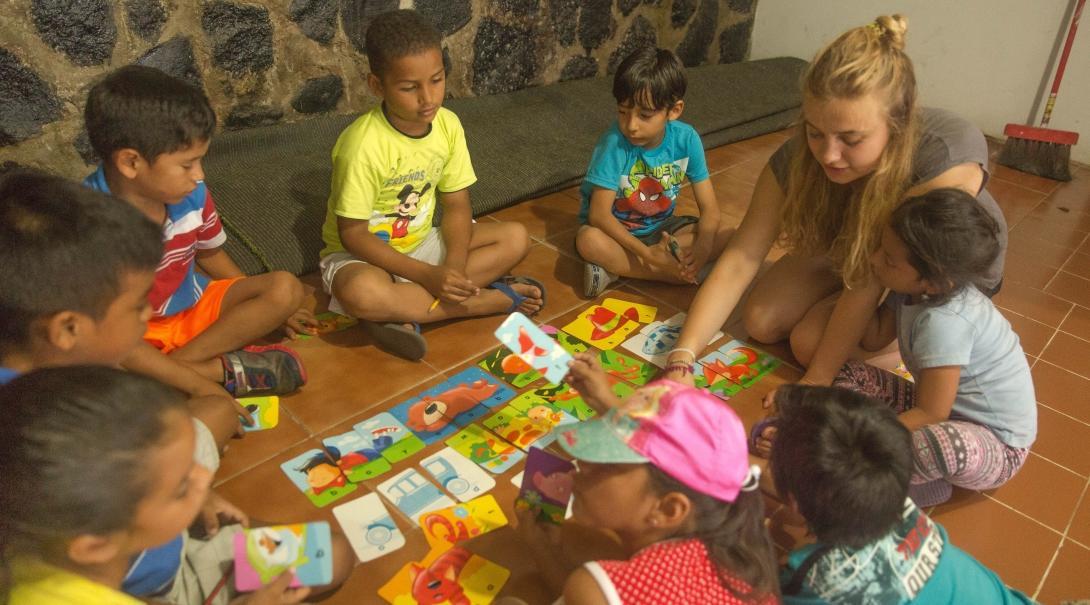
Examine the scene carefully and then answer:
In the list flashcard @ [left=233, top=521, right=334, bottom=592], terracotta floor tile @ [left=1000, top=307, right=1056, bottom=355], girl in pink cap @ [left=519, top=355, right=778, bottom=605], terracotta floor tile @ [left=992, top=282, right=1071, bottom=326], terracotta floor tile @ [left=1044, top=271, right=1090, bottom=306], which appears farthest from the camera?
terracotta floor tile @ [left=1044, top=271, right=1090, bottom=306]

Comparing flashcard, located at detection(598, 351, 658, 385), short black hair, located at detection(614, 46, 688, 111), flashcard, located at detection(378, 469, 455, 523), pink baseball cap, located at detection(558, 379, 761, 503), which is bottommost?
flashcard, located at detection(598, 351, 658, 385)

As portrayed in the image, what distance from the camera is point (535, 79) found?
13.0 ft

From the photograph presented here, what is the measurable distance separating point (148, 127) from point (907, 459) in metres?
1.74

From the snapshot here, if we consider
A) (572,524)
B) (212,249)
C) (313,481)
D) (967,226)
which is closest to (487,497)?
(572,524)

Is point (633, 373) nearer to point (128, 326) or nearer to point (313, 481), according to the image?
point (313, 481)

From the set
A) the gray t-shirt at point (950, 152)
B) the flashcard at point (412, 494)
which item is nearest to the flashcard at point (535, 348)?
the flashcard at point (412, 494)

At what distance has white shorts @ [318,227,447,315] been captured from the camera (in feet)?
7.21

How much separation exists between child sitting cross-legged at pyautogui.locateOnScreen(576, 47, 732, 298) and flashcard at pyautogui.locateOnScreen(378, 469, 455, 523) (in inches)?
39.5

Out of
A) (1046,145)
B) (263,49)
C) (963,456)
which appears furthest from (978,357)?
(1046,145)

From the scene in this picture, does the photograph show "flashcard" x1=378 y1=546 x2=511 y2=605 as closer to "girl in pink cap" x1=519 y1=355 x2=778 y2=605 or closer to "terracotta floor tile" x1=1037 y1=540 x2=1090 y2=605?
"girl in pink cap" x1=519 y1=355 x2=778 y2=605

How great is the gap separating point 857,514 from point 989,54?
396cm

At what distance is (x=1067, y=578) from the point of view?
162 cm

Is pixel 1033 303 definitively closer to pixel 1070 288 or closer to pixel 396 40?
pixel 1070 288

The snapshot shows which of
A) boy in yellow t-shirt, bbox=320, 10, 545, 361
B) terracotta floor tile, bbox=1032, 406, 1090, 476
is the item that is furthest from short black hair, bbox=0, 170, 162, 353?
terracotta floor tile, bbox=1032, 406, 1090, 476
